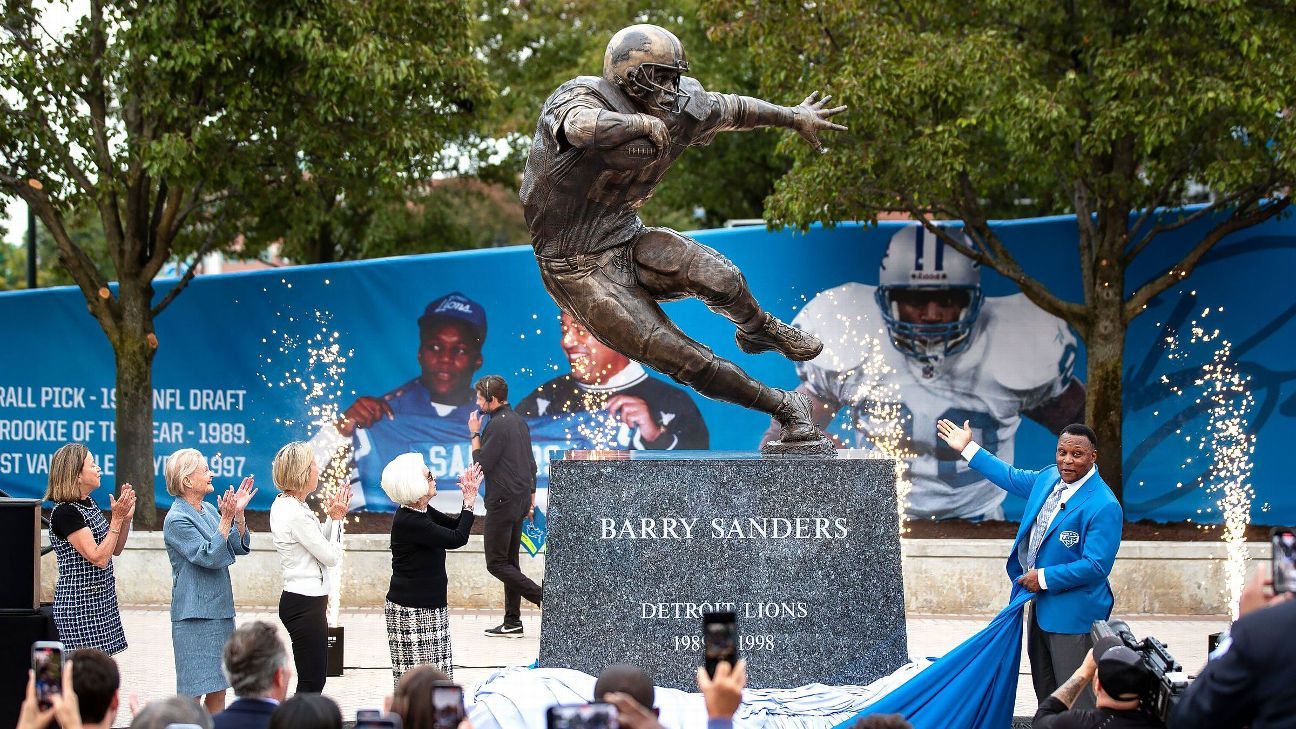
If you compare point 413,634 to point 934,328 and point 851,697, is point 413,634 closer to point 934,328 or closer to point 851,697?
point 851,697

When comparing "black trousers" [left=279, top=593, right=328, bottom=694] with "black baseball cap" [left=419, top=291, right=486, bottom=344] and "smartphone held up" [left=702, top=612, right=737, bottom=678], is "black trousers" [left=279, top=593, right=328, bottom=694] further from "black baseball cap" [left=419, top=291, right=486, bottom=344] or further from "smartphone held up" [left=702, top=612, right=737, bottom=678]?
"black baseball cap" [left=419, top=291, right=486, bottom=344]

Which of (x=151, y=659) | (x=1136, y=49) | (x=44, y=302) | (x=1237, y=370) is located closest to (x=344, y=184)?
(x=44, y=302)

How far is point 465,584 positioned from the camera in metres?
10.4

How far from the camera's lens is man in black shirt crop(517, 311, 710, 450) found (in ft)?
40.7

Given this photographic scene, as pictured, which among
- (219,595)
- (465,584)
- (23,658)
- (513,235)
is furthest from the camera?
(513,235)

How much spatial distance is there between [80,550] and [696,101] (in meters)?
3.14

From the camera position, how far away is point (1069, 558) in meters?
5.84

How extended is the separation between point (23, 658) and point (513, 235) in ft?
61.0

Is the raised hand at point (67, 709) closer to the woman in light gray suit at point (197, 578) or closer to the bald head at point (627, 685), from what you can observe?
the bald head at point (627, 685)

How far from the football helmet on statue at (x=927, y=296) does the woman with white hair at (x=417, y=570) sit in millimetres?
7041

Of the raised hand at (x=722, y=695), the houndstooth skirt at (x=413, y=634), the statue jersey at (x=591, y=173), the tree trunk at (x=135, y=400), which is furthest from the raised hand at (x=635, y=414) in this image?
the raised hand at (x=722, y=695)

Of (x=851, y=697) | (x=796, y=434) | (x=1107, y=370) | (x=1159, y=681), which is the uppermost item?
(x=1107, y=370)

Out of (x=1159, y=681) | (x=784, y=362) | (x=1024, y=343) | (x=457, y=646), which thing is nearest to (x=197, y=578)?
(x=457, y=646)

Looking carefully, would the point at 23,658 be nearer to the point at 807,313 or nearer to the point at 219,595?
the point at 219,595
